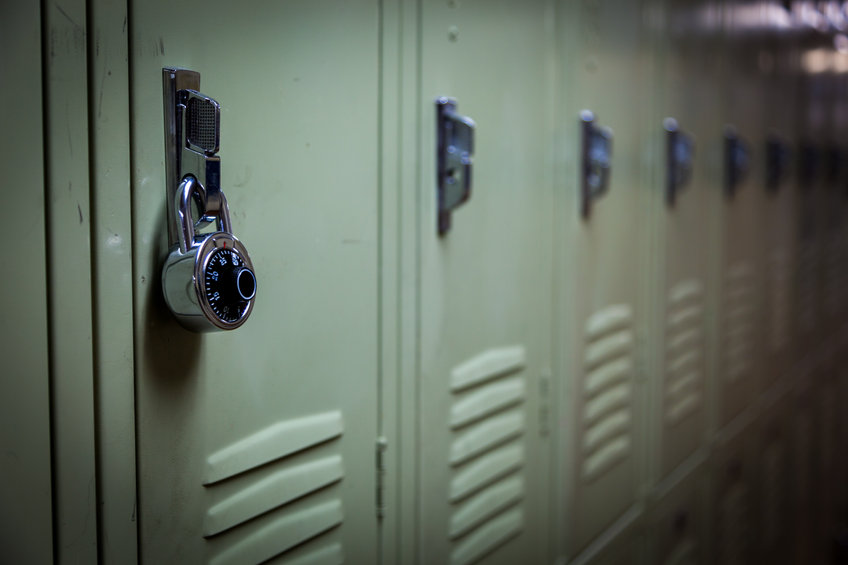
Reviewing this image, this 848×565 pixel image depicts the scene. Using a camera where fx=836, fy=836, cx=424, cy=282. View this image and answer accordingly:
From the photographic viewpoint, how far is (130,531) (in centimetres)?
91

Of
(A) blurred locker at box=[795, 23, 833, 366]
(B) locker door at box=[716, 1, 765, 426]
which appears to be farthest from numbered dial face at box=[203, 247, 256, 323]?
(A) blurred locker at box=[795, 23, 833, 366]

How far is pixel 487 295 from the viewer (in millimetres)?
1583

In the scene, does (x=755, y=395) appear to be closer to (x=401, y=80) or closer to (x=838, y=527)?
(x=838, y=527)

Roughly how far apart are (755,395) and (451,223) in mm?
2256

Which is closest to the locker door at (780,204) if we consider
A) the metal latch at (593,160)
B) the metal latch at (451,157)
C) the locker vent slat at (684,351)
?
the locker vent slat at (684,351)

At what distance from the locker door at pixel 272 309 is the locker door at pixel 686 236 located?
133 cm

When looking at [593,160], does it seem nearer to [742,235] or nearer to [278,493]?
[278,493]

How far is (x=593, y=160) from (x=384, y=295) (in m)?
0.83

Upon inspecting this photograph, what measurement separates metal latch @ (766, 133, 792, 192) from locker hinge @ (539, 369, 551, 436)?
6.28 feet

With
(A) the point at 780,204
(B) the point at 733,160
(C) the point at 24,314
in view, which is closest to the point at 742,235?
(B) the point at 733,160

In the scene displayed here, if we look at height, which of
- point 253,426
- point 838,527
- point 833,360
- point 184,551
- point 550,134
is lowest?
point 838,527

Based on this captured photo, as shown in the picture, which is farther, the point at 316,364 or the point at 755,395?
the point at 755,395

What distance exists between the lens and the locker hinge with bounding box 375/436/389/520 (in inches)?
52.1

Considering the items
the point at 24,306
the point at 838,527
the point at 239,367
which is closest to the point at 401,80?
the point at 239,367
